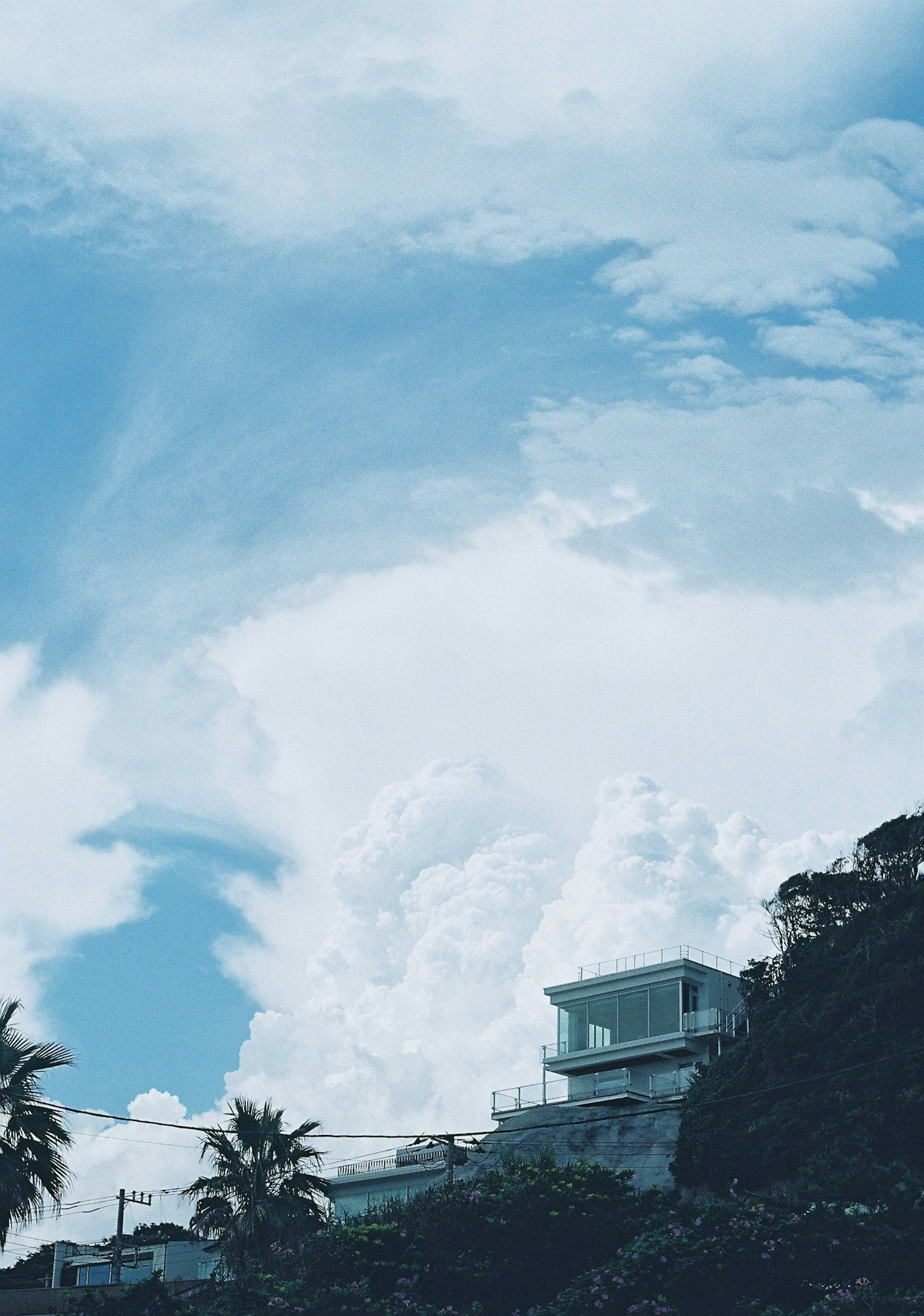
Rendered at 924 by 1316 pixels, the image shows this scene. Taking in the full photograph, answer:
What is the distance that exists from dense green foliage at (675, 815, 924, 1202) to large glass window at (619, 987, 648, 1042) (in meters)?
6.99

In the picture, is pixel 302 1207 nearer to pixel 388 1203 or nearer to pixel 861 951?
pixel 388 1203

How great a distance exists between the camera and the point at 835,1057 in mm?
51250

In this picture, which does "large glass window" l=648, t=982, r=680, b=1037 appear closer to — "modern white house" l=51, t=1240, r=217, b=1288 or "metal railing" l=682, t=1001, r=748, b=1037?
"metal railing" l=682, t=1001, r=748, b=1037

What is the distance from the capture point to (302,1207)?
39.7 metres

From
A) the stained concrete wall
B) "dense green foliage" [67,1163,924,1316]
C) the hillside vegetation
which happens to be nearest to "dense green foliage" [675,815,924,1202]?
the hillside vegetation

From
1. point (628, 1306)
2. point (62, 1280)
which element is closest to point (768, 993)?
point (628, 1306)

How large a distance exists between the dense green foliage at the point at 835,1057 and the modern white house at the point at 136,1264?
24282mm

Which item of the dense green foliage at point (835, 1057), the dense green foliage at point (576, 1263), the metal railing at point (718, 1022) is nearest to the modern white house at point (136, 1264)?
the metal railing at point (718, 1022)

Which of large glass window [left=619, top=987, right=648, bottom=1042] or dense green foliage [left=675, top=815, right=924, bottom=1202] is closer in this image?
dense green foliage [left=675, top=815, right=924, bottom=1202]

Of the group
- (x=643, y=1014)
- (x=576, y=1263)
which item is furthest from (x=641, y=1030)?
(x=576, y=1263)

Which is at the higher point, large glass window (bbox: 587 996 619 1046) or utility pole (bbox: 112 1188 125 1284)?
large glass window (bbox: 587 996 619 1046)

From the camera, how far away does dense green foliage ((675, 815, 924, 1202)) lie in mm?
46344

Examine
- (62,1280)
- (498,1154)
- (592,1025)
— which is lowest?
(62,1280)

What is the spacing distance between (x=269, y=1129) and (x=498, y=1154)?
1381cm
